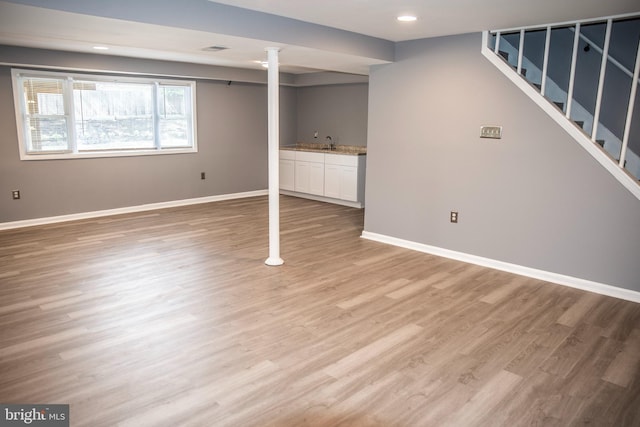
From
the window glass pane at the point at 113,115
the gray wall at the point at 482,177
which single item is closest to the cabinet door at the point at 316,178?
the gray wall at the point at 482,177

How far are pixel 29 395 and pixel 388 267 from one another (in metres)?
3.17

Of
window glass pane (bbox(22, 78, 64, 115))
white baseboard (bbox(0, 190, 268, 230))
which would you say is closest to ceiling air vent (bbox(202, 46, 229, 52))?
window glass pane (bbox(22, 78, 64, 115))

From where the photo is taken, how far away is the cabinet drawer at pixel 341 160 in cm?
741

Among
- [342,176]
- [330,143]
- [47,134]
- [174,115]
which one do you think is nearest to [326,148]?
[330,143]

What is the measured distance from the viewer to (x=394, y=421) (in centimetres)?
226

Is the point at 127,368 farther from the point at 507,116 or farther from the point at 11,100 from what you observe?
the point at 11,100

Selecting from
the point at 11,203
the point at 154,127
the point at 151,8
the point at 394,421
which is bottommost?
the point at 394,421

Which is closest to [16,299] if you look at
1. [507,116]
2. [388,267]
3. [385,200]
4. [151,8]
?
[151,8]

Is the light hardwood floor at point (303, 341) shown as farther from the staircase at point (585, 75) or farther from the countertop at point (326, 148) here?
the countertop at point (326, 148)

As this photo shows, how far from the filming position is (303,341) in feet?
10.1

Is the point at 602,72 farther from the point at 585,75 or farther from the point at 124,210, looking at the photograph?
the point at 124,210

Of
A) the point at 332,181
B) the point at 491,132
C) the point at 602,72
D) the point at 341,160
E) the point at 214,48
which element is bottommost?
the point at 332,181

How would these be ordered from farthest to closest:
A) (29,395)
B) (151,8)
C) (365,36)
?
(365,36) → (151,8) → (29,395)

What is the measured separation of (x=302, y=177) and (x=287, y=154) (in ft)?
1.86
